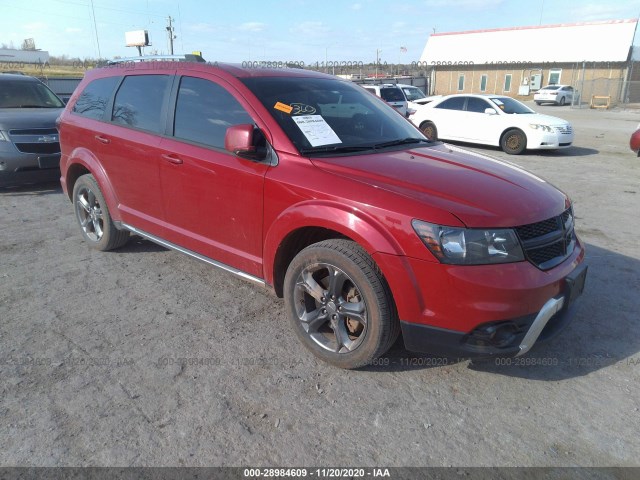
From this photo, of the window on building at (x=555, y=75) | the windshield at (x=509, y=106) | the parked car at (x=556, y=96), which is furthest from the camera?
the window on building at (x=555, y=75)

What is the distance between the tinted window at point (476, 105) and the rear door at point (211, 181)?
1072 cm

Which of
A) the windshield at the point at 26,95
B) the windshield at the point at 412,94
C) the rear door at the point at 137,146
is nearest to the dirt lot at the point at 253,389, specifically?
the rear door at the point at 137,146

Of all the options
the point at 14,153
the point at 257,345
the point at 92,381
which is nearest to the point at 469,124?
the point at 14,153

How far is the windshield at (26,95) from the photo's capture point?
8.40 metres

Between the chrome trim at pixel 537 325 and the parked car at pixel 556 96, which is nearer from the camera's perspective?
the chrome trim at pixel 537 325

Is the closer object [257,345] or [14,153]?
[257,345]

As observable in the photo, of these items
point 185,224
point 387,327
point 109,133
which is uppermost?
point 109,133

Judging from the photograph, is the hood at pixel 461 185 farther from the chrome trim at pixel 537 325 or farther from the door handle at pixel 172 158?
the door handle at pixel 172 158

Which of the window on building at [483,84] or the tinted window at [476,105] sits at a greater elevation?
the window on building at [483,84]

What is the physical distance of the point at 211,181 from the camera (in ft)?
11.5

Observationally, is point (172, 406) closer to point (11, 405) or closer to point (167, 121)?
point (11, 405)

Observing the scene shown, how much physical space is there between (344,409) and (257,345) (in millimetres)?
870

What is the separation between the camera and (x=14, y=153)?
7.24 metres

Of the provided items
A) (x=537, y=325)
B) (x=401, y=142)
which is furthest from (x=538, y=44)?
(x=537, y=325)
